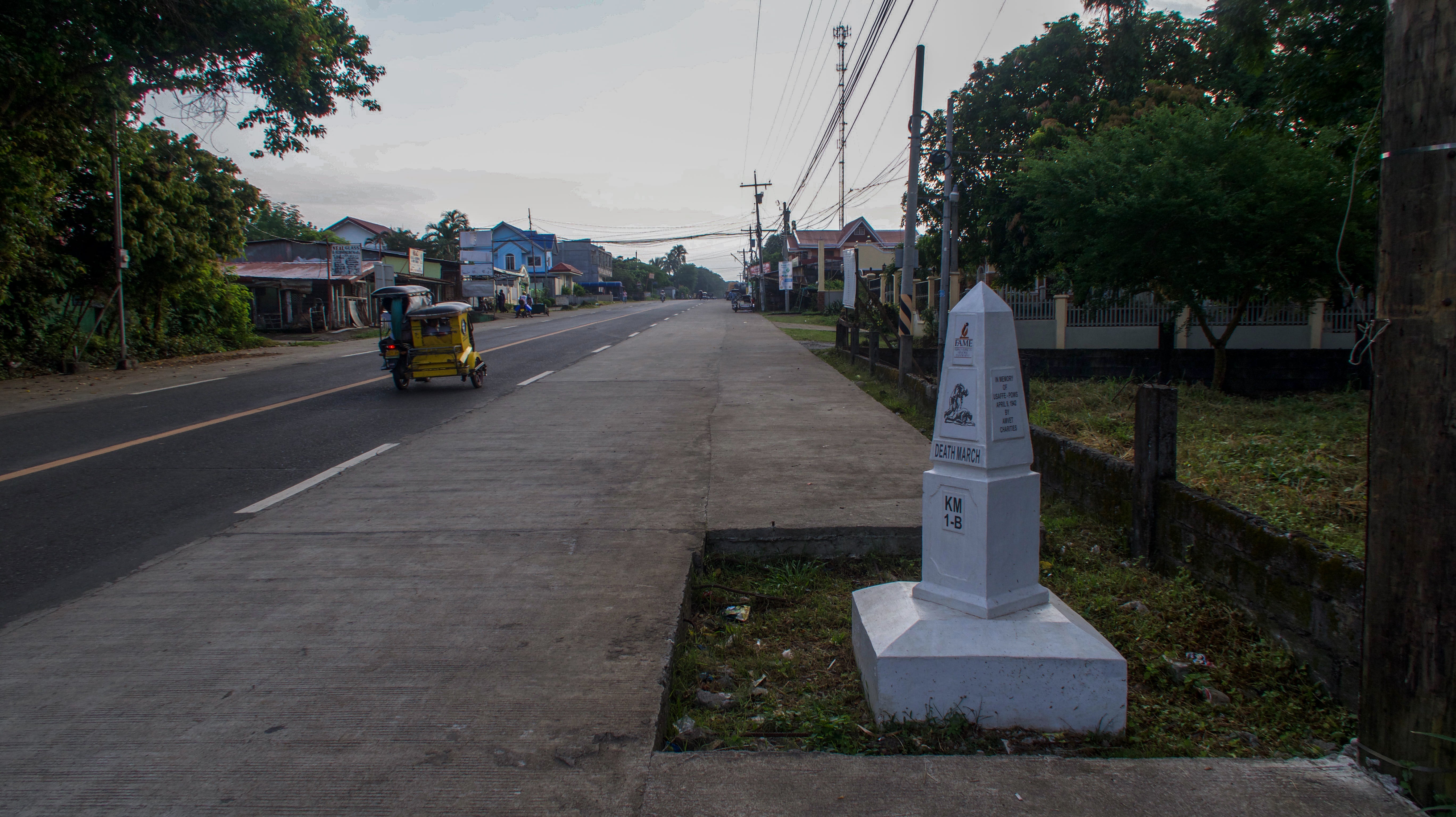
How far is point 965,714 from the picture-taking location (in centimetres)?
328

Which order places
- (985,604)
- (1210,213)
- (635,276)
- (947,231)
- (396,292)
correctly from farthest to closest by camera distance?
1. (635,276)
2. (947,231)
3. (396,292)
4. (1210,213)
5. (985,604)

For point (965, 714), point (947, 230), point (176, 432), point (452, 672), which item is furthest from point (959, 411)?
point (947, 230)

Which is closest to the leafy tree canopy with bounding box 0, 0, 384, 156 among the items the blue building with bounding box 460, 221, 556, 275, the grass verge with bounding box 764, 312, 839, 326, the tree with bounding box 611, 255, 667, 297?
the grass verge with bounding box 764, 312, 839, 326

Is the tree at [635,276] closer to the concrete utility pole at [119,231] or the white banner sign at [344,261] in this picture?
the white banner sign at [344,261]

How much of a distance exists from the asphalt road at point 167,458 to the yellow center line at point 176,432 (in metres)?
0.06

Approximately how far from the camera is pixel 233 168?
25812 mm

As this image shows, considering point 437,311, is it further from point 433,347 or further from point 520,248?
point 520,248

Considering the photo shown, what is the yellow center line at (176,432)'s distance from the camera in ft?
24.9

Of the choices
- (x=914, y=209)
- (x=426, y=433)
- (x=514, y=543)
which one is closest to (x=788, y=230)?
(x=914, y=209)

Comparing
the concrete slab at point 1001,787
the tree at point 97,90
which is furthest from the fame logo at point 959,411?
the tree at point 97,90

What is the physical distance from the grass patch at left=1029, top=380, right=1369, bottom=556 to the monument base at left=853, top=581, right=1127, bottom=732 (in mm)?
1433

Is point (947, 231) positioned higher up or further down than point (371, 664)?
higher up

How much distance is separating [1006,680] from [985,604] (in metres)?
0.29

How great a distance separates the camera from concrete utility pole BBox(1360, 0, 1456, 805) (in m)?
2.52
